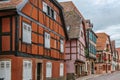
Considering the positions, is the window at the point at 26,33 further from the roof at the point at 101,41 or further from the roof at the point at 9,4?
the roof at the point at 101,41

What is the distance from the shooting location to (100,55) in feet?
254

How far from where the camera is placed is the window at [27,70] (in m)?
25.6

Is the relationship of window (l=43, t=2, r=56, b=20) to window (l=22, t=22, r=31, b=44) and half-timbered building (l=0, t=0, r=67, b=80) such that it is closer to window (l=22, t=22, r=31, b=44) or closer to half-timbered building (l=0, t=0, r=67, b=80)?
half-timbered building (l=0, t=0, r=67, b=80)

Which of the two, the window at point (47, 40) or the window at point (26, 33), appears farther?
the window at point (47, 40)

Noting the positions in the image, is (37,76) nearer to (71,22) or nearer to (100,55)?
(71,22)

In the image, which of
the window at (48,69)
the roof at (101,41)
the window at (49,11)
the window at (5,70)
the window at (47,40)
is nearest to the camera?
the window at (5,70)

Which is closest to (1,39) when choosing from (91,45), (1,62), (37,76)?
(1,62)

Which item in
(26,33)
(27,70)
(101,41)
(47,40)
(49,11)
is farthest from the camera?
(101,41)

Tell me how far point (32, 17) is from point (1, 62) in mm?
5215

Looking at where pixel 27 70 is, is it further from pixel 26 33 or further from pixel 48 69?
pixel 48 69

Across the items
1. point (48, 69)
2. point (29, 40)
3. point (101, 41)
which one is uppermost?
point (101, 41)

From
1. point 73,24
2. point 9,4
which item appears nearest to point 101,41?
point 73,24

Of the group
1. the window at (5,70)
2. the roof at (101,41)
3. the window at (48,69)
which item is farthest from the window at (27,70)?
the roof at (101,41)

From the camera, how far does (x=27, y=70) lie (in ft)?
86.1
